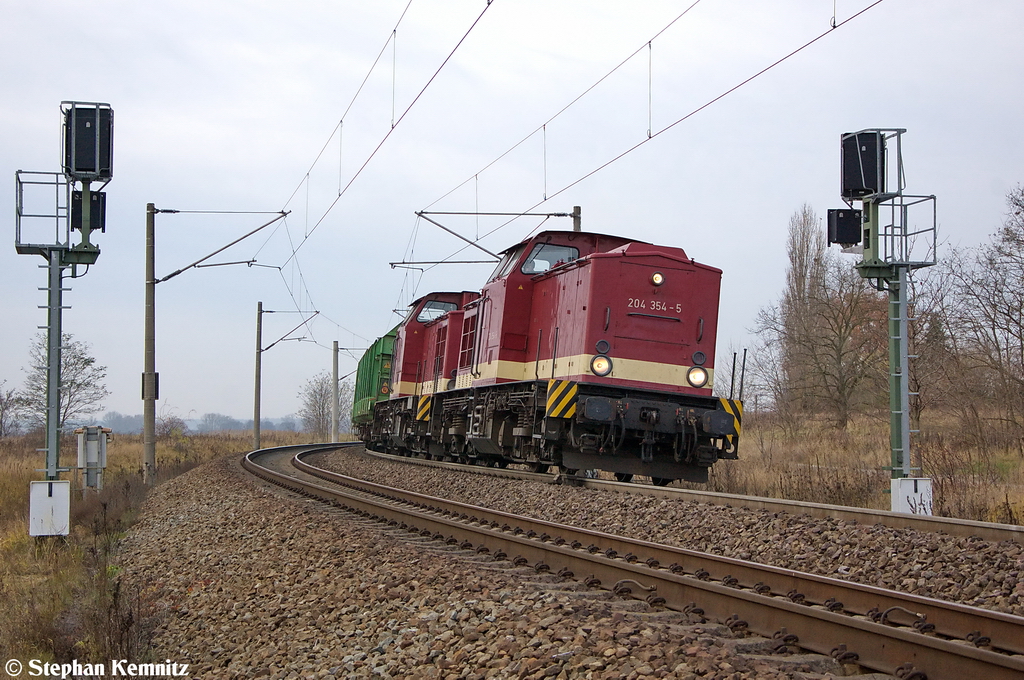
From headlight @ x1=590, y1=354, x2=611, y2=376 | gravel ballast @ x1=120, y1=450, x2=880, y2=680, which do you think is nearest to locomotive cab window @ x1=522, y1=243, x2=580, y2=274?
headlight @ x1=590, y1=354, x2=611, y2=376

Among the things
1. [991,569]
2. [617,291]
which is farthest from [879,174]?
[991,569]

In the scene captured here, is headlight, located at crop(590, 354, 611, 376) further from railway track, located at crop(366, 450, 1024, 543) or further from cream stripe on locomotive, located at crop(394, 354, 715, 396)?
railway track, located at crop(366, 450, 1024, 543)

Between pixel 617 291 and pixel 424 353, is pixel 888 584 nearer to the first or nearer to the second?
pixel 617 291

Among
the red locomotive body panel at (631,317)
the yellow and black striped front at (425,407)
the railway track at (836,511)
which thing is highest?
the red locomotive body panel at (631,317)

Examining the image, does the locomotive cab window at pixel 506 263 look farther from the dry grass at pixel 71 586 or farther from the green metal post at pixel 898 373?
the dry grass at pixel 71 586

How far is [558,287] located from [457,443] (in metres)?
5.27

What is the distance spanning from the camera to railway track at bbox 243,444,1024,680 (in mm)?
4168

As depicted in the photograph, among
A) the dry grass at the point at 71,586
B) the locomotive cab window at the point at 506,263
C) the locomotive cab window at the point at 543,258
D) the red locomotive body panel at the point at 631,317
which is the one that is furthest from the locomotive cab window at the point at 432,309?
the red locomotive body panel at the point at 631,317

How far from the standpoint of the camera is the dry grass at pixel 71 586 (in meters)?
6.05

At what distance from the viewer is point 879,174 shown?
10.6 m

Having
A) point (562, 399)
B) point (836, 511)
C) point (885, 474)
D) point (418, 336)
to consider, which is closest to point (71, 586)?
point (562, 399)

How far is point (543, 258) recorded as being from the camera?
1438cm

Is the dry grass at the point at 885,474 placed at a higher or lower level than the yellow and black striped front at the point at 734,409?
lower

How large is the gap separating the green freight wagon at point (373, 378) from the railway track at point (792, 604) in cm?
1878
